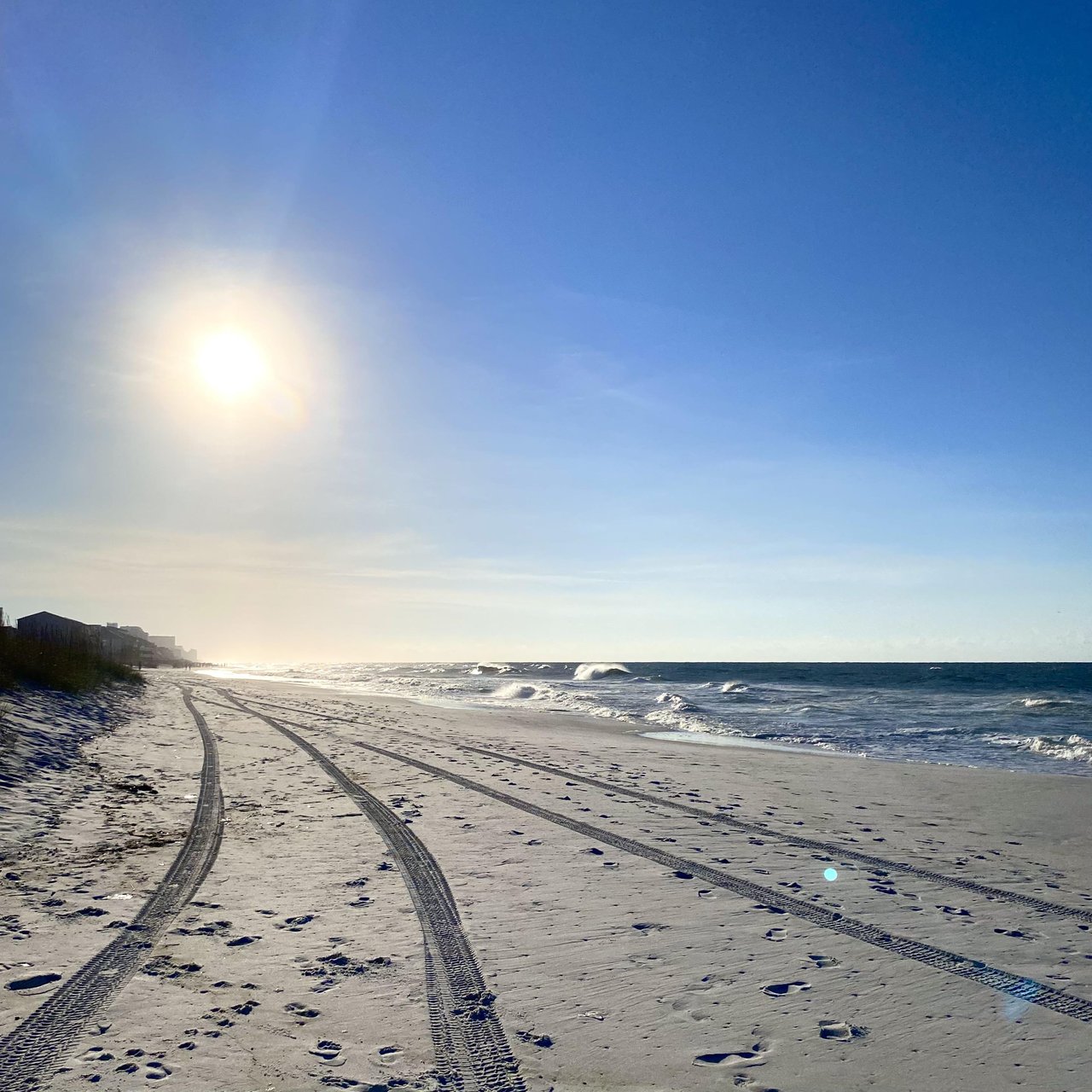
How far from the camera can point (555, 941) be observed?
5.96 metres

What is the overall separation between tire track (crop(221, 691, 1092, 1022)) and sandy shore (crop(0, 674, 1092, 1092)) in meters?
0.03

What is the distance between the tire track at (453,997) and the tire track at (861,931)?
240 centimetres

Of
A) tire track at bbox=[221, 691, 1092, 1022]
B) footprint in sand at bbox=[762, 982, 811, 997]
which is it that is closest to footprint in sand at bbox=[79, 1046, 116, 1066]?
footprint in sand at bbox=[762, 982, 811, 997]

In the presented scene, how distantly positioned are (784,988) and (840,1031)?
0.59 metres

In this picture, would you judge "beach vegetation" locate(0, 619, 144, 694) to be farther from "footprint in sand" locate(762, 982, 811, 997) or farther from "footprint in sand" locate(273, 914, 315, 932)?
"footprint in sand" locate(762, 982, 811, 997)

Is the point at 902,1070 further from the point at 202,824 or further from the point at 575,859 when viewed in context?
the point at 202,824

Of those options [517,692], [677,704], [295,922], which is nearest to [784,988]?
[295,922]

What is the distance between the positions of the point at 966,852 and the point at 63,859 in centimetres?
1034

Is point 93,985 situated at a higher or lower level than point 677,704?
higher

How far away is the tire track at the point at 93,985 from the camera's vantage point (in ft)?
12.9

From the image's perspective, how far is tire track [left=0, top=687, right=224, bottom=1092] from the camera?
12.9 ft

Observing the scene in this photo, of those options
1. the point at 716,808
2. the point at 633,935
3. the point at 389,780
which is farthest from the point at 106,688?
the point at 633,935

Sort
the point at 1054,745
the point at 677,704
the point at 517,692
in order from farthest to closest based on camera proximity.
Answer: the point at 517,692, the point at 677,704, the point at 1054,745

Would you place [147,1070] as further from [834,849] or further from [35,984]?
[834,849]
